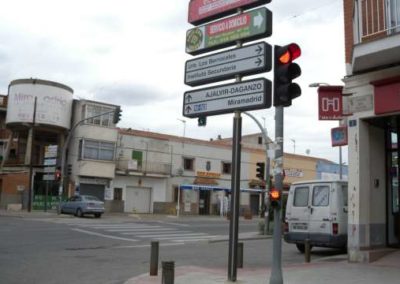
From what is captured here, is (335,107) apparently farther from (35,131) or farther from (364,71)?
(35,131)

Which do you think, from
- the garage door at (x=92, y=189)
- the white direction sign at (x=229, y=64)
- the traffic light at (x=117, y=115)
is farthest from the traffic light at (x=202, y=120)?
the garage door at (x=92, y=189)

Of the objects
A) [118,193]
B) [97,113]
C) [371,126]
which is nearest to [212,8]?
[371,126]

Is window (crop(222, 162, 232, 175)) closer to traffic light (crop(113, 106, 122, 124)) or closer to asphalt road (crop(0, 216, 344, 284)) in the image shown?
traffic light (crop(113, 106, 122, 124))

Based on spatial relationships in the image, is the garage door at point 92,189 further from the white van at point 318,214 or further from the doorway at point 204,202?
the white van at point 318,214

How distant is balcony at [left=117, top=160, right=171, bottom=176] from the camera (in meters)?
47.9

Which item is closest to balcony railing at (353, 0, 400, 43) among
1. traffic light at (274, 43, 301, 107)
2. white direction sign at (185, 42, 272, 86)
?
white direction sign at (185, 42, 272, 86)

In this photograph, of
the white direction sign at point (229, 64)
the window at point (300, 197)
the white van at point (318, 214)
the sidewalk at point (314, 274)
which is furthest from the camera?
the window at point (300, 197)

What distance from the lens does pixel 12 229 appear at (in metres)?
23.5

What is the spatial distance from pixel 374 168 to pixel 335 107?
1.74m

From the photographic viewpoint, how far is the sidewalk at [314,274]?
10.3 metres

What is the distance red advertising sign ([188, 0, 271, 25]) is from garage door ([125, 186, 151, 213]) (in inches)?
1515

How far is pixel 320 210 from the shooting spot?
614 inches

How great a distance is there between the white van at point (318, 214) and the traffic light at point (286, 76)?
279 inches

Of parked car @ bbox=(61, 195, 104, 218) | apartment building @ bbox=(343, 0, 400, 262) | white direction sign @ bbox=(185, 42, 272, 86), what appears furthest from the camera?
parked car @ bbox=(61, 195, 104, 218)
